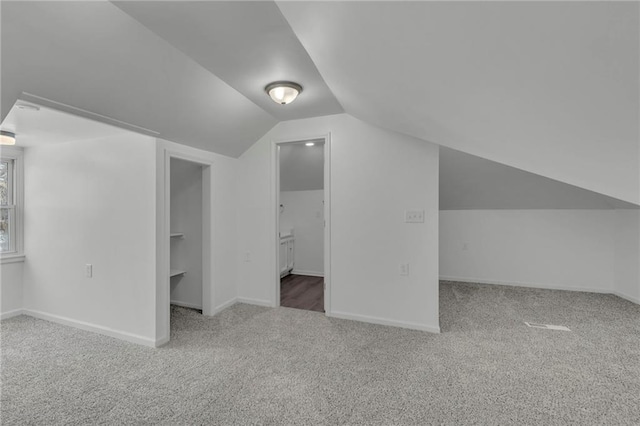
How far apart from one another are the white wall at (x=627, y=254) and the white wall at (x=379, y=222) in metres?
3.08

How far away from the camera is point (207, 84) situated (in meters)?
2.13

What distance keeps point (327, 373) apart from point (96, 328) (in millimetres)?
2464

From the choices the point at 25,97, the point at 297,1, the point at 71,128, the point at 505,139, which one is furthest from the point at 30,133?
the point at 505,139

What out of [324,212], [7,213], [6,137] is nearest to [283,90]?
[324,212]

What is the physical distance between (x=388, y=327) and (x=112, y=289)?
2.86 meters

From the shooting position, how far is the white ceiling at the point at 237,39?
1.36 metres

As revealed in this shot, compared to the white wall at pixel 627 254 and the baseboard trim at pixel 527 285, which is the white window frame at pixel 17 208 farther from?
the white wall at pixel 627 254

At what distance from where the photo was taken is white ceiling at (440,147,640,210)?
361 centimetres

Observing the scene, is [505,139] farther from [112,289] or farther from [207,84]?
[112,289]

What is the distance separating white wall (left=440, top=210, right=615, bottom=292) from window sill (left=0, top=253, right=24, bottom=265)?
19.8ft

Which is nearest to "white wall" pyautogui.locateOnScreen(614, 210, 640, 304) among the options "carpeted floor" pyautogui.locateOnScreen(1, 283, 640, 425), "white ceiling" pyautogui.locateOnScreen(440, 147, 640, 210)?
"white ceiling" pyautogui.locateOnScreen(440, 147, 640, 210)

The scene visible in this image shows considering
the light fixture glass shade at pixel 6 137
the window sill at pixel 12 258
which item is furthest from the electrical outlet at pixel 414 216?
the window sill at pixel 12 258

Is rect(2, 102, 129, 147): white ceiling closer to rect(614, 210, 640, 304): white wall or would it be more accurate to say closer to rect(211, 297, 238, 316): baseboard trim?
rect(211, 297, 238, 316): baseboard trim

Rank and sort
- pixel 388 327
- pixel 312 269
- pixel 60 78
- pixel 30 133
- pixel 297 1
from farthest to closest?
pixel 312 269, pixel 388 327, pixel 30 133, pixel 60 78, pixel 297 1
